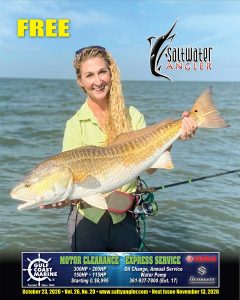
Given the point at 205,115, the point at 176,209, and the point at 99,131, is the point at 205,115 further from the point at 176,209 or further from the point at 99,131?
the point at 176,209

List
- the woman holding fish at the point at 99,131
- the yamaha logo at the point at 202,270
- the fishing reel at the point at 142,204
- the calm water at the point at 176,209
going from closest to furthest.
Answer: the woman holding fish at the point at 99,131
the fishing reel at the point at 142,204
the yamaha logo at the point at 202,270
the calm water at the point at 176,209

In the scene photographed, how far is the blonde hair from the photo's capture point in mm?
4164

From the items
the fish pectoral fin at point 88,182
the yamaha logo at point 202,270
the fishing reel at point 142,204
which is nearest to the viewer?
the fish pectoral fin at point 88,182

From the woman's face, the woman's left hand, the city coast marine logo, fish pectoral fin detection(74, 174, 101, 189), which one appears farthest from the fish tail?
the city coast marine logo

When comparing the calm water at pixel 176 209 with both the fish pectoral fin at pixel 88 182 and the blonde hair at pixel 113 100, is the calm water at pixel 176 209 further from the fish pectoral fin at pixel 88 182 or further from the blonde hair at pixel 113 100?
the fish pectoral fin at pixel 88 182

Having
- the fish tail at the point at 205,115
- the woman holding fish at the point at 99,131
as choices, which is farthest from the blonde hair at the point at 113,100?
the fish tail at the point at 205,115

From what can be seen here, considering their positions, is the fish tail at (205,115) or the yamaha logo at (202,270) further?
the yamaha logo at (202,270)

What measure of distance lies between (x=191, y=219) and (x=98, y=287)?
2.89 meters

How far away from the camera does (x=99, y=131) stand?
4277 mm

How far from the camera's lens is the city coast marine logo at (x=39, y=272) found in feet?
15.7

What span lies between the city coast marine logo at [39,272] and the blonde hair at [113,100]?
1538 millimetres

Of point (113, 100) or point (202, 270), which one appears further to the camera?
point (202, 270)

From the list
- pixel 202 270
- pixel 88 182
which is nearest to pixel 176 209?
pixel 202 270

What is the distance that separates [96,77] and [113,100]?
262mm
